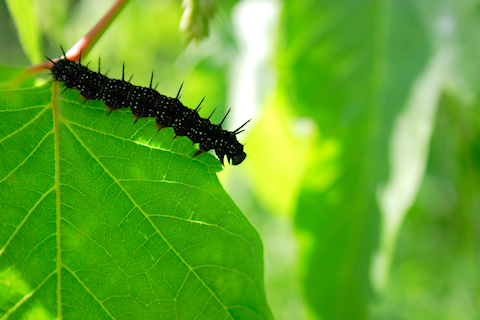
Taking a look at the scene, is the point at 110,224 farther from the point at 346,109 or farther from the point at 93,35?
the point at 346,109

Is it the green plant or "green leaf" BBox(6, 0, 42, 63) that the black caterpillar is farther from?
"green leaf" BBox(6, 0, 42, 63)

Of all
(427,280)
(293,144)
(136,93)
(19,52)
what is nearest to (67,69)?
(136,93)

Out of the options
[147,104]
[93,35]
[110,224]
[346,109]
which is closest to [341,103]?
[346,109]

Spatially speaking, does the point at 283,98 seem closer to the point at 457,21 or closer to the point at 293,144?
the point at 293,144

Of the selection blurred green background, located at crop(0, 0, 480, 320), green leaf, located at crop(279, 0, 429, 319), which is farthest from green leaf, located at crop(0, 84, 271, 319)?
green leaf, located at crop(279, 0, 429, 319)

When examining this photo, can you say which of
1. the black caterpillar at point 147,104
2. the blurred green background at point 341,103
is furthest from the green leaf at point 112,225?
the blurred green background at point 341,103

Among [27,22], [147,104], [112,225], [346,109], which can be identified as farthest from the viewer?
[346,109]

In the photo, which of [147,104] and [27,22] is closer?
[147,104]
